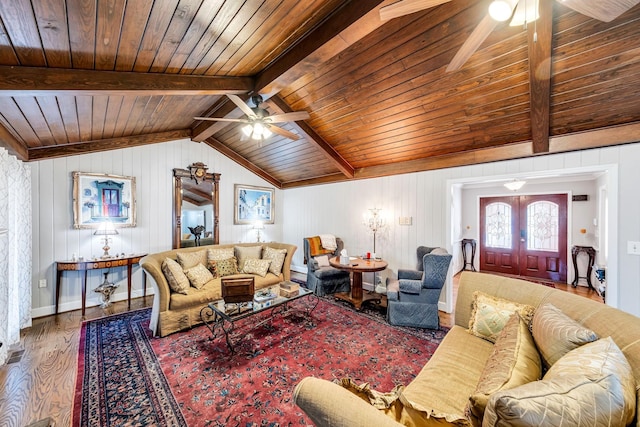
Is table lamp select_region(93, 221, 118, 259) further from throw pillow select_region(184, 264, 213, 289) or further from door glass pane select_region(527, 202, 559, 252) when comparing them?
door glass pane select_region(527, 202, 559, 252)

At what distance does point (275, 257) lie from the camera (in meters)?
4.37

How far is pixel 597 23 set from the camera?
1.90 metres

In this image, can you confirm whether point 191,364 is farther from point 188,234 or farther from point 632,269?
point 632,269

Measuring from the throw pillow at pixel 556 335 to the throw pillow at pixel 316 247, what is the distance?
12.0 feet

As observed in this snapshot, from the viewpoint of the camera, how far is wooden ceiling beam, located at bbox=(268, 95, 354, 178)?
3.45 metres

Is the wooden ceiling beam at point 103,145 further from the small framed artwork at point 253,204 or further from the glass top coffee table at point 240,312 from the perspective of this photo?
the glass top coffee table at point 240,312

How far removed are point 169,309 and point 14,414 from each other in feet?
4.33

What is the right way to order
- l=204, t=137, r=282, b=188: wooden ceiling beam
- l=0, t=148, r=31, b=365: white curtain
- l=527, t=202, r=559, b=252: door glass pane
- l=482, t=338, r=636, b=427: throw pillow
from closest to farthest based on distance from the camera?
l=482, t=338, r=636, b=427: throw pillow, l=0, t=148, r=31, b=365: white curtain, l=204, t=137, r=282, b=188: wooden ceiling beam, l=527, t=202, r=559, b=252: door glass pane

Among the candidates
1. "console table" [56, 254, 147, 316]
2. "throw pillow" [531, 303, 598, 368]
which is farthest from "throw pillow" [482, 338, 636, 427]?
"console table" [56, 254, 147, 316]

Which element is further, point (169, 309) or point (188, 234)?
point (188, 234)

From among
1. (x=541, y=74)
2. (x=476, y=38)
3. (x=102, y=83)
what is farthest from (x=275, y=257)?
(x=541, y=74)

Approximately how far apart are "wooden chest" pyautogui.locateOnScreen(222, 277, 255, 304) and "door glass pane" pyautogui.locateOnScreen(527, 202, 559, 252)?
20.8 ft

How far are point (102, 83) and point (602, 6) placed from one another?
137 inches

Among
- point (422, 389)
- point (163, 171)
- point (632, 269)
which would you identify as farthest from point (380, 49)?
point (163, 171)
